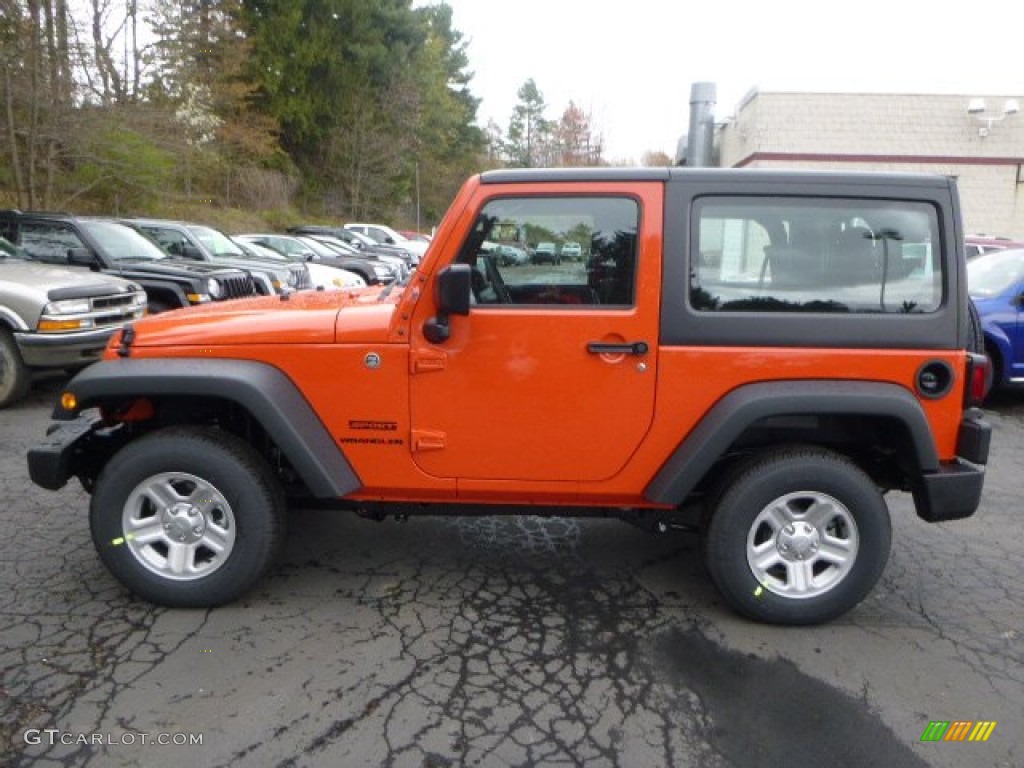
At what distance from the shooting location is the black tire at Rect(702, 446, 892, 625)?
3.19 metres

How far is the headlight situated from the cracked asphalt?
3023 millimetres

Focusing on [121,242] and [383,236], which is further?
[383,236]

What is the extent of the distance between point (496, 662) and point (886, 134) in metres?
19.6

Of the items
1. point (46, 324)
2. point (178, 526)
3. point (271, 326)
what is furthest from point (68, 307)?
point (271, 326)

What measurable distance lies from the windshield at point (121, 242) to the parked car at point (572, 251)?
742cm

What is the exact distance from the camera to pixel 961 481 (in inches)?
125

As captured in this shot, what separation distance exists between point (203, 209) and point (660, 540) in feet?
86.9

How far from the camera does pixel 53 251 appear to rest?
870 centimetres

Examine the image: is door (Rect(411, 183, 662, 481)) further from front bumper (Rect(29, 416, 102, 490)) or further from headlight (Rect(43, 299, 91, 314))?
headlight (Rect(43, 299, 91, 314))

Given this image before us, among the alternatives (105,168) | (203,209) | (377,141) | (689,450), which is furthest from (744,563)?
(377,141)

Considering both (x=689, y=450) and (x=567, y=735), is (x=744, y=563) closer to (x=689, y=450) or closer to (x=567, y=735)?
(x=689, y=450)

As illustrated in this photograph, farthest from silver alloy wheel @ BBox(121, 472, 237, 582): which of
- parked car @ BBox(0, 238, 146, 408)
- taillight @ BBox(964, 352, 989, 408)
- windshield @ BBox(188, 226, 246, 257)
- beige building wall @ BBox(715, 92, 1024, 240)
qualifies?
beige building wall @ BBox(715, 92, 1024, 240)

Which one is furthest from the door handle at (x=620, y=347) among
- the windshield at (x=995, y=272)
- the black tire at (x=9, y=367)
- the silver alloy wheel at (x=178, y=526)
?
the black tire at (x=9, y=367)

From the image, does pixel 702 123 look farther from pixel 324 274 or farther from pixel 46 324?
pixel 324 274
